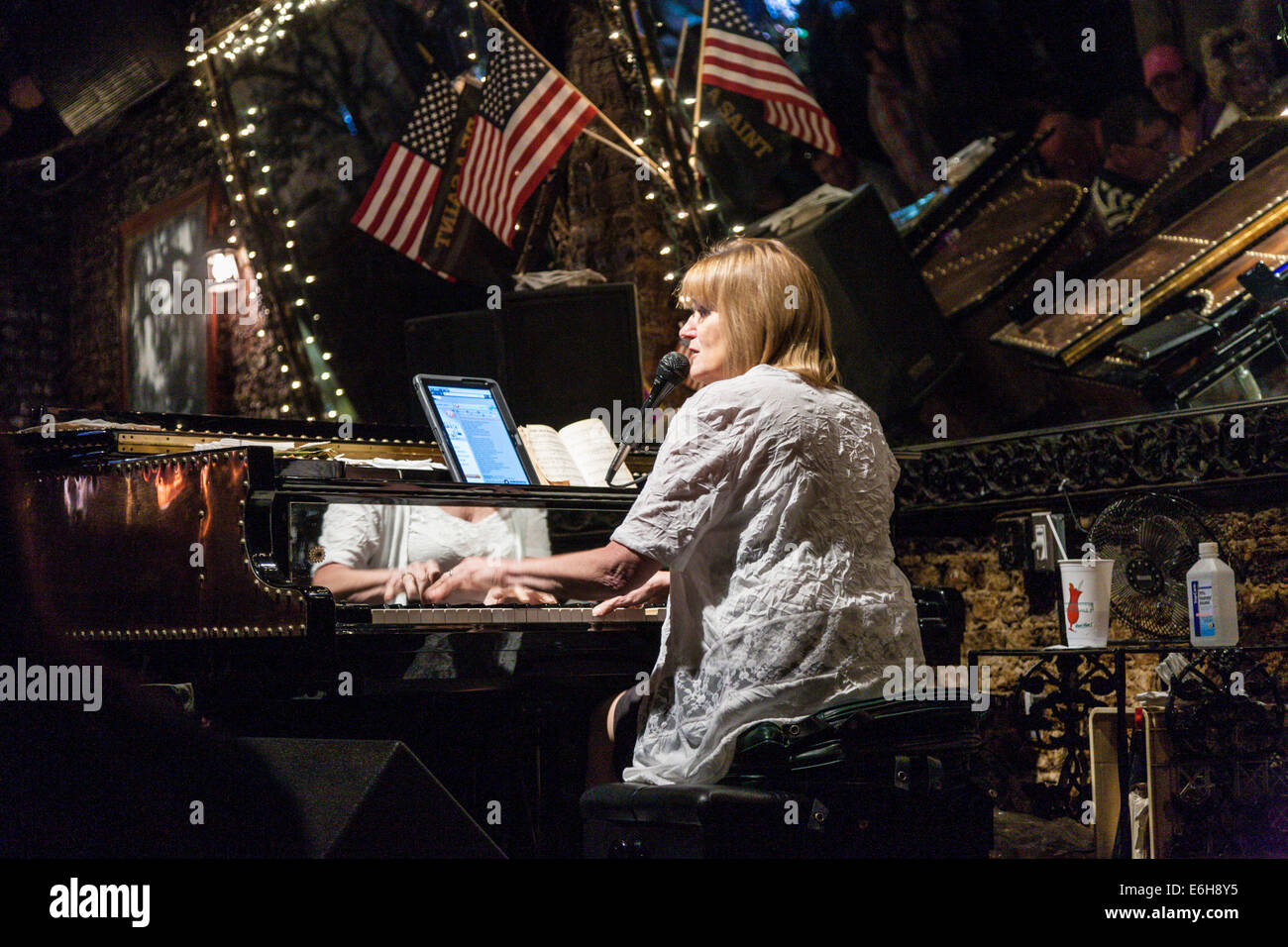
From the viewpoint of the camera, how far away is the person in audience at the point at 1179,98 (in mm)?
4086

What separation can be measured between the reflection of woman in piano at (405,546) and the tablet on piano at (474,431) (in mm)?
152

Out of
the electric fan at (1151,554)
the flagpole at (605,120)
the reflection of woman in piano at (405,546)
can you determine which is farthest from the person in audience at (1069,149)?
the reflection of woman in piano at (405,546)

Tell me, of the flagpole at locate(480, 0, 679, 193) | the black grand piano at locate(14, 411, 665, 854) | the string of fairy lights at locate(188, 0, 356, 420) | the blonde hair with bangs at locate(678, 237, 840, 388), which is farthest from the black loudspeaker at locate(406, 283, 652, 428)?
the blonde hair with bangs at locate(678, 237, 840, 388)

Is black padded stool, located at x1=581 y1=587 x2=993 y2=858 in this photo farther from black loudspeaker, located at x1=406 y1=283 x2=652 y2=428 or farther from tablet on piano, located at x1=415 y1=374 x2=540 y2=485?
black loudspeaker, located at x1=406 y1=283 x2=652 y2=428

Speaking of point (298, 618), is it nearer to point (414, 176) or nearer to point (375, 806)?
point (375, 806)

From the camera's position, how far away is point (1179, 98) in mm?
4129

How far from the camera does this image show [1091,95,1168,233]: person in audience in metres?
4.21

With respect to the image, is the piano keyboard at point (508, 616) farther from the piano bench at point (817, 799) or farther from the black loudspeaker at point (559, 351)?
the black loudspeaker at point (559, 351)

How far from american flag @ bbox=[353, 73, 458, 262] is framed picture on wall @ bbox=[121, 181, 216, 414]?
2689mm

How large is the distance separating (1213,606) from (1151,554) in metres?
0.40

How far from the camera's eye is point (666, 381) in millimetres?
2908

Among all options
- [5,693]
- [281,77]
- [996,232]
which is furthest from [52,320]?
[5,693]

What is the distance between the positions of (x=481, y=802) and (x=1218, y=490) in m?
2.52

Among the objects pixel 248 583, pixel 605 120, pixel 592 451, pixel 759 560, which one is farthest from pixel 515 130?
pixel 759 560
